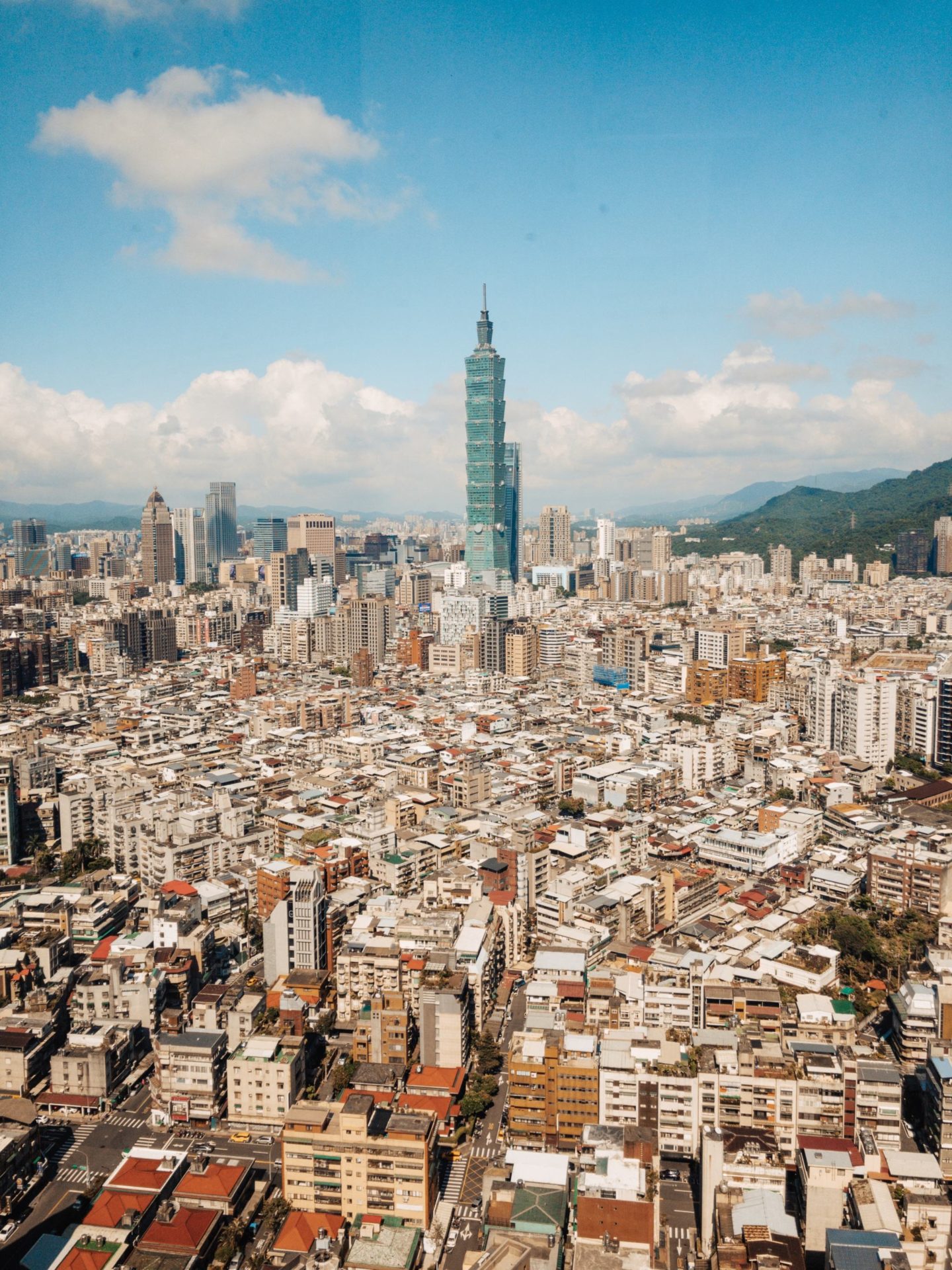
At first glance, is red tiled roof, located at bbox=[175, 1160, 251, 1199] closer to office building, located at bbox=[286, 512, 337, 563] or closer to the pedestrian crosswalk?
the pedestrian crosswalk

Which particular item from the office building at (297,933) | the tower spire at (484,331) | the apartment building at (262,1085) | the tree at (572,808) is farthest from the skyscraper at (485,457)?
the apartment building at (262,1085)

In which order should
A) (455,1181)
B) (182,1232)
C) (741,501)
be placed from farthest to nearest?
(741,501)
(455,1181)
(182,1232)

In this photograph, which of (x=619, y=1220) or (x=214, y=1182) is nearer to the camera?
(x=619, y=1220)

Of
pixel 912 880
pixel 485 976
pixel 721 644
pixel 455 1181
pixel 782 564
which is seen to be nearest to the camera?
pixel 455 1181

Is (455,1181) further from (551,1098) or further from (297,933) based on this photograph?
(297,933)

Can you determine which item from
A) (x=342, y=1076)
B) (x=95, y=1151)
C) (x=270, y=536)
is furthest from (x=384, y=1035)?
(x=270, y=536)

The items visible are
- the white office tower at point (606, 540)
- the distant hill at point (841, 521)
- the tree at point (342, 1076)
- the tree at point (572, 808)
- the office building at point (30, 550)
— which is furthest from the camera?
the white office tower at point (606, 540)

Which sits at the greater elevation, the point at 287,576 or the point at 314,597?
the point at 287,576

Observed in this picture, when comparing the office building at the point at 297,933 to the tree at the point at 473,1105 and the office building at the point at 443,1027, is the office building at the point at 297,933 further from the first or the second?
the tree at the point at 473,1105
